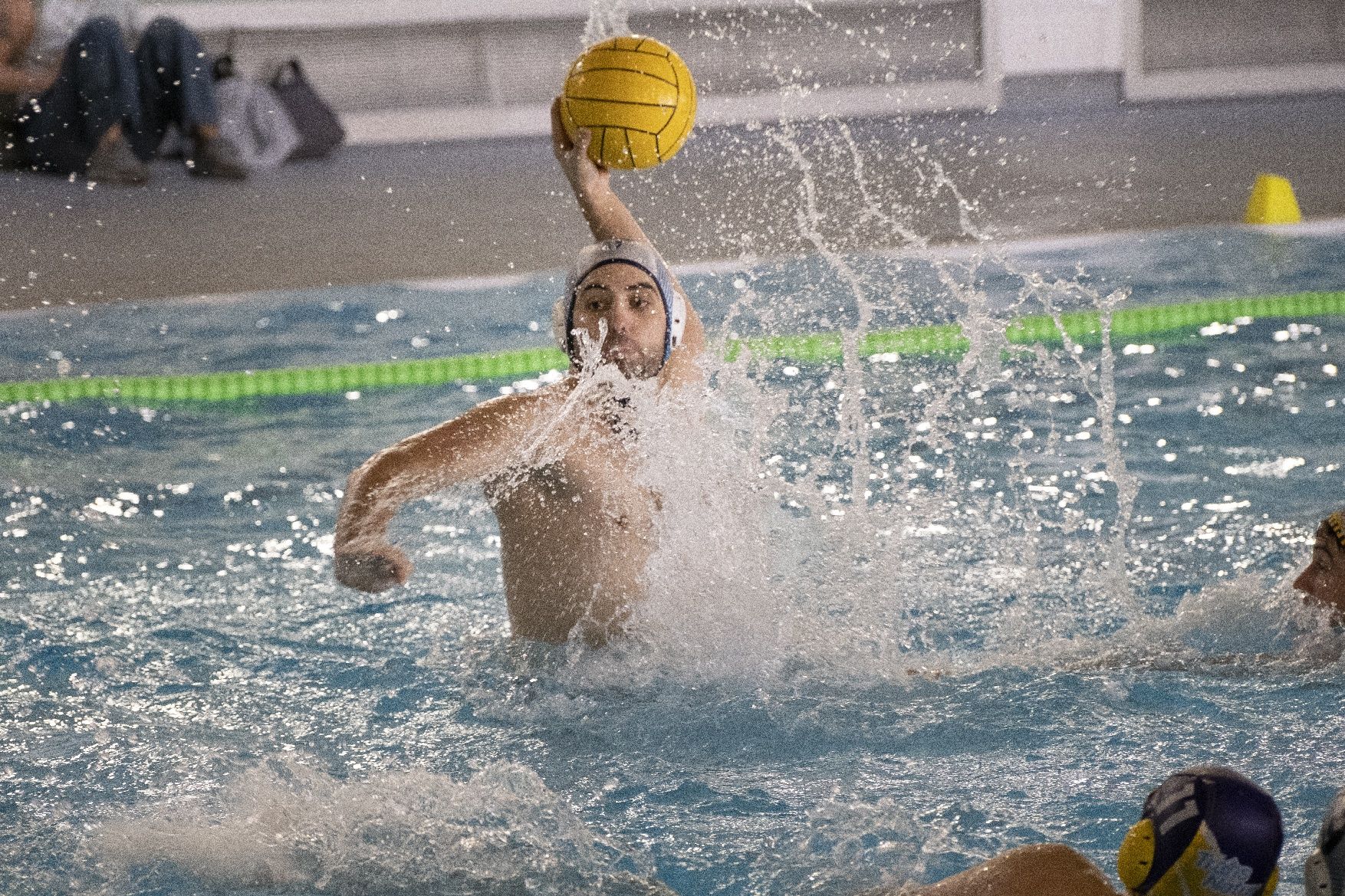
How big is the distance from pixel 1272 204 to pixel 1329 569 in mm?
4609

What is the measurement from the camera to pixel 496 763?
89.9 inches

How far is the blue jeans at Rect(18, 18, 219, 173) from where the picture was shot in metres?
8.03

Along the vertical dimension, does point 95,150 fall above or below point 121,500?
above

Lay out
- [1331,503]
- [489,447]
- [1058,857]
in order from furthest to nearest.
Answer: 1. [1331,503]
2. [489,447]
3. [1058,857]

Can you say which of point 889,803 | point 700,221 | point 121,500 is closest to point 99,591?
point 121,500

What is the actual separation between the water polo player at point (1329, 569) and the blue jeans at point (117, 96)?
7096 millimetres

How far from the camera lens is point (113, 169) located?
27.0 ft

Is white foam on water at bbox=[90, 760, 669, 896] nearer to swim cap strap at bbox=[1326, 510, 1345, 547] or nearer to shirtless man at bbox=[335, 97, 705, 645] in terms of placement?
shirtless man at bbox=[335, 97, 705, 645]

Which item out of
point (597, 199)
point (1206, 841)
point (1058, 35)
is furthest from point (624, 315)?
point (1058, 35)

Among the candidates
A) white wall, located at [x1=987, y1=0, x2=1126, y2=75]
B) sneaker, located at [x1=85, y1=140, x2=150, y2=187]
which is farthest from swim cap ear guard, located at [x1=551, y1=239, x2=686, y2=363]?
white wall, located at [x1=987, y1=0, x2=1126, y2=75]

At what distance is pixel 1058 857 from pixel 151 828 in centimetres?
135

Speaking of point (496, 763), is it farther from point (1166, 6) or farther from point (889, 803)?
point (1166, 6)

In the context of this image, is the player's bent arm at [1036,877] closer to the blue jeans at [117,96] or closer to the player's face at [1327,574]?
the player's face at [1327,574]

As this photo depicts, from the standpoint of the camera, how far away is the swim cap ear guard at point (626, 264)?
2.64 meters
